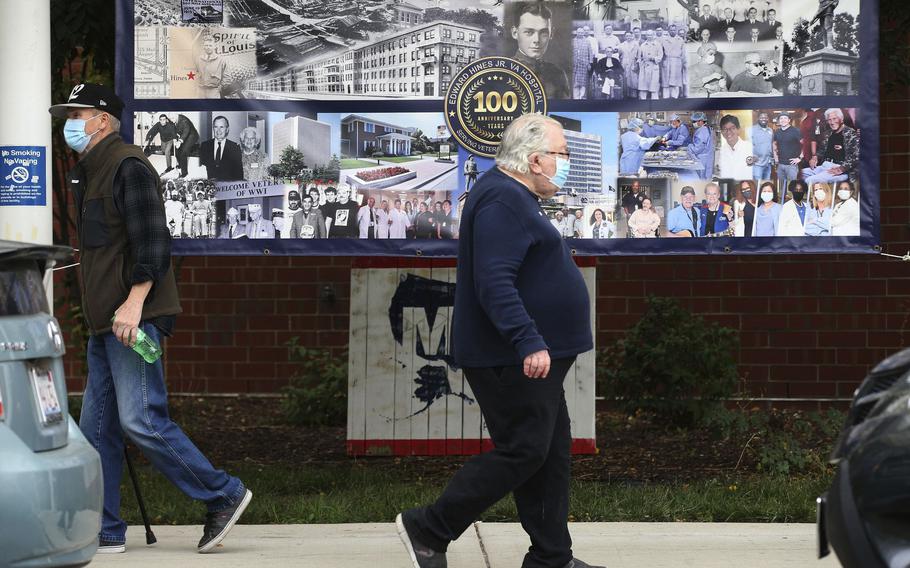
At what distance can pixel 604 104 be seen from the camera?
23.1 ft

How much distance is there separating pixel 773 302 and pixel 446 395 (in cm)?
372

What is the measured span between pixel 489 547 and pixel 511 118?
227 centimetres

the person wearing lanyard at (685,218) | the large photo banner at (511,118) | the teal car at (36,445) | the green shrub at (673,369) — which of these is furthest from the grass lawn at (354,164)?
the green shrub at (673,369)

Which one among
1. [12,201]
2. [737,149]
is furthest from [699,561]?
[12,201]

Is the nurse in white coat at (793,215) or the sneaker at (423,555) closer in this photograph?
the sneaker at (423,555)

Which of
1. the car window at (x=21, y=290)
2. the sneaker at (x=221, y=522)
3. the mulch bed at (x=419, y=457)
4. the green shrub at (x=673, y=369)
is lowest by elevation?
the mulch bed at (x=419, y=457)

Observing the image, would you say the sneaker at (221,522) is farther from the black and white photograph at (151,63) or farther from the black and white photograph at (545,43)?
the black and white photograph at (545,43)

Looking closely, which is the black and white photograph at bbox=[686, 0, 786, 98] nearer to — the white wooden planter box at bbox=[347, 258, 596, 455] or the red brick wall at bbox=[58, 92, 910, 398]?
the white wooden planter box at bbox=[347, 258, 596, 455]

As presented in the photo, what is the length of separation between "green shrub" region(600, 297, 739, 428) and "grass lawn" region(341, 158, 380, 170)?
10.1ft

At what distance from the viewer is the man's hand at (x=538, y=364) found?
5035 mm

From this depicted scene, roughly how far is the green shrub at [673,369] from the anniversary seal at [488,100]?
9.29 feet

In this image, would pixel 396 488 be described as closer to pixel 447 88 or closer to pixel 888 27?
pixel 447 88

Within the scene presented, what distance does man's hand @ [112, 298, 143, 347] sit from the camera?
569 cm

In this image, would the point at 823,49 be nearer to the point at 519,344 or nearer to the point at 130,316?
the point at 519,344
